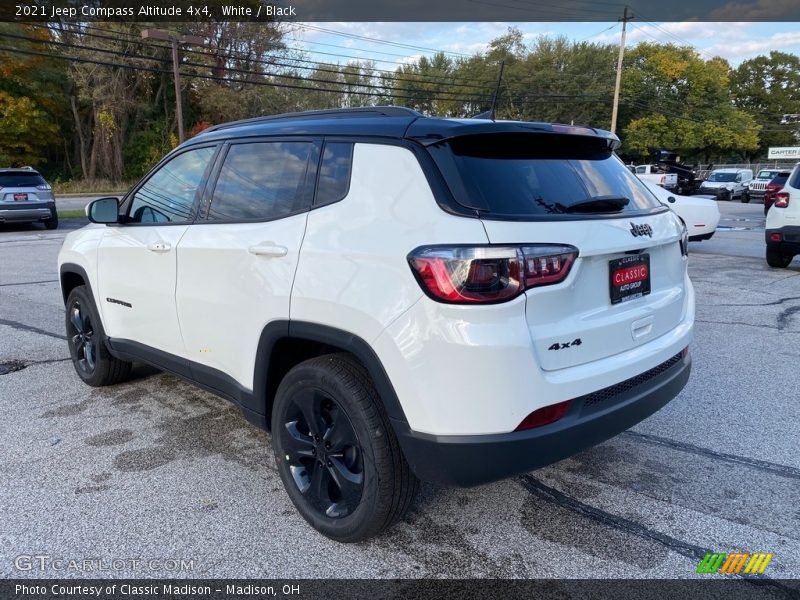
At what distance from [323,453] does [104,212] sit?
7.84 feet

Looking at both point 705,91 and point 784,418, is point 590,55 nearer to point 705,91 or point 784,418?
point 705,91

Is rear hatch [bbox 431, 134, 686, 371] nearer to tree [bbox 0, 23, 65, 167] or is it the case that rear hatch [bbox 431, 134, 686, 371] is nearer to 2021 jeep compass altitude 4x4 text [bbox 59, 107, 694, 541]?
2021 jeep compass altitude 4x4 text [bbox 59, 107, 694, 541]

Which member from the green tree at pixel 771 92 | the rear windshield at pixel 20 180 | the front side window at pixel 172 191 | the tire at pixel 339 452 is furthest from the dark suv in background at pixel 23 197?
the green tree at pixel 771 92

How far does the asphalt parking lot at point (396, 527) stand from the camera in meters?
2.54

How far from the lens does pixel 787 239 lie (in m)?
9.10

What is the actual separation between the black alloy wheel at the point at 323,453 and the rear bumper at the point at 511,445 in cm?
34

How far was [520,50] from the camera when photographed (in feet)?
198

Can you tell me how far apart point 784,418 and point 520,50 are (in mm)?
62756

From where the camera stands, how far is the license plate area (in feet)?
8.20

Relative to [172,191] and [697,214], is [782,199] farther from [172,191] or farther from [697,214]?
[172,191]

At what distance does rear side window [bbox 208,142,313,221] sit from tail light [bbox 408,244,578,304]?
879 mm

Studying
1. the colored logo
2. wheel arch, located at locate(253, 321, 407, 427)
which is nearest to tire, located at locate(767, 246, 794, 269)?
the colored logo

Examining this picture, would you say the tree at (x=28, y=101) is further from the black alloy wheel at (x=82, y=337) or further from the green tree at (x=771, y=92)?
the green tree at (x=771, y=92)

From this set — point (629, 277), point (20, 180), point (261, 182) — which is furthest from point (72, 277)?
point (20, 180)
